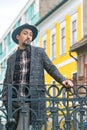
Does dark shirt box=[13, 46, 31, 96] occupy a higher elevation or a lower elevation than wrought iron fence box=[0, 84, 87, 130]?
higher

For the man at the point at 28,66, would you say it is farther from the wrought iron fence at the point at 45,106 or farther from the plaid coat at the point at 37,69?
the wrought iron fence at the point at 45,106

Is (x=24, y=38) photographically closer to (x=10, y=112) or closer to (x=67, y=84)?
(x=67, y=84)

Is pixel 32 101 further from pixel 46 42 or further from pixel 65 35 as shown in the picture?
pixel 46 42

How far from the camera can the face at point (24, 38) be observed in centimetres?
660

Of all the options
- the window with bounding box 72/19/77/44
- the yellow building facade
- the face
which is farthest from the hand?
the window with bounding box 72/19/77/44

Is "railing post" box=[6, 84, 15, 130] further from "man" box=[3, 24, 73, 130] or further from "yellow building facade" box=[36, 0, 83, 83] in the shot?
"yellow building facade" box=[36, 0, 83, 83]

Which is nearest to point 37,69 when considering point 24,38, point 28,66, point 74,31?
point 28,66

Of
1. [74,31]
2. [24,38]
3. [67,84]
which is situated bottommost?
[67,84]

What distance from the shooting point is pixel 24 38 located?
6.62m

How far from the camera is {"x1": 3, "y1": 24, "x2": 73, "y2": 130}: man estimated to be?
6516mm

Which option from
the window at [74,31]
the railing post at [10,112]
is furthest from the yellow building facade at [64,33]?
the railing post at [10,112]

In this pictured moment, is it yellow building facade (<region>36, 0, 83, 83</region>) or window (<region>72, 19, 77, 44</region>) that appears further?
window (<region>72, 19, 77, 44</region>)

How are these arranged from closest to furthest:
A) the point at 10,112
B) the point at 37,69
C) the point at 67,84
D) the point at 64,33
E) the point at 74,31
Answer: the point at 10,112 → the point at 67,84 → the point at 37,69 → the point at 74,31 → the point at 64,33

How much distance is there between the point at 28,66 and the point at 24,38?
32cm
